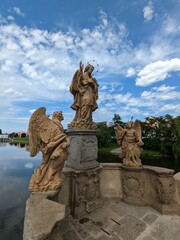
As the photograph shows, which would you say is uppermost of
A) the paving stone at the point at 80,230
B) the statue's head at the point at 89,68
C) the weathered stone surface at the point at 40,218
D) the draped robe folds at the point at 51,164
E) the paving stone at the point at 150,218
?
the statue's head at the point at 89,68

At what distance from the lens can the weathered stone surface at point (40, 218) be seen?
1.65m

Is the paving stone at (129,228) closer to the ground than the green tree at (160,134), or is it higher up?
closer to the ground

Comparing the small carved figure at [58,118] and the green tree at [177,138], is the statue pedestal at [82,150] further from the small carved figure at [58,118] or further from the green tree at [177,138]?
the green tree at [177,138]

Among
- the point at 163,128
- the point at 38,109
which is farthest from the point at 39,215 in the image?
the point at 163,128

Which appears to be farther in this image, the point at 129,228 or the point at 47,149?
the point at 129,228

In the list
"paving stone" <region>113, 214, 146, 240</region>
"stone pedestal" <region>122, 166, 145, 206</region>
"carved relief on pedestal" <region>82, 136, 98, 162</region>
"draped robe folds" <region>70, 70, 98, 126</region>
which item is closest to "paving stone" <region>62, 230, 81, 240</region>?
"paving stone" <region>113, 214, 146, 240</region>

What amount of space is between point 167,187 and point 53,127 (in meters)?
2.95

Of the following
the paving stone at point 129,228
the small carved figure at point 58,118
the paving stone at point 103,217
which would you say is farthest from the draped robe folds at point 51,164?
the paving stone at point 129,228

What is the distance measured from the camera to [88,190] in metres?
3.82

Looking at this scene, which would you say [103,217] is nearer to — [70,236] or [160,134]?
[70,236]

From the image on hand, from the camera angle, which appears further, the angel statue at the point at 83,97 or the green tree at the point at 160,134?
the green tree at the point at 160,134

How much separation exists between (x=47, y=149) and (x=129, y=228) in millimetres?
2208

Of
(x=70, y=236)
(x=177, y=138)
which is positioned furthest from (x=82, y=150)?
(x=177, y=138)

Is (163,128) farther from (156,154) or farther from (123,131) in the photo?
(123,131)
